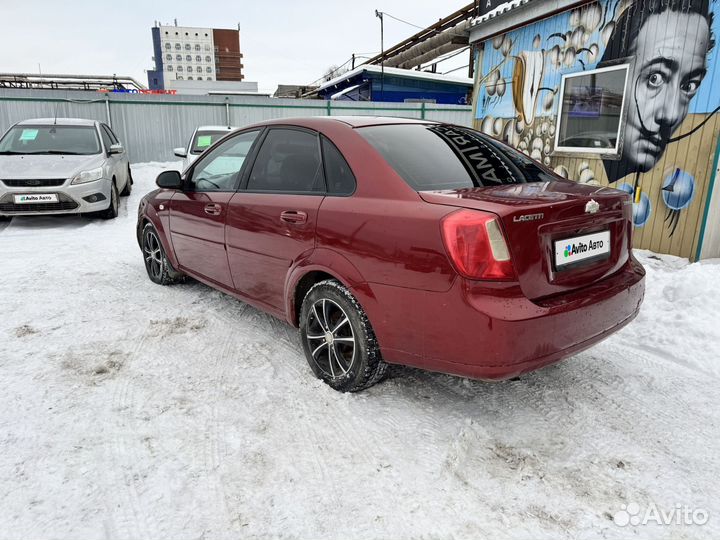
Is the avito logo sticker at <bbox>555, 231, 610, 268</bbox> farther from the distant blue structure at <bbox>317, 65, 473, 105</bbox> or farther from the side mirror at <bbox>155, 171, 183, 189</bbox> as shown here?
the distant blue structure at <bbox>317, 65, 473, 105</bbox>

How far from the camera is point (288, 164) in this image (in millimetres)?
3273

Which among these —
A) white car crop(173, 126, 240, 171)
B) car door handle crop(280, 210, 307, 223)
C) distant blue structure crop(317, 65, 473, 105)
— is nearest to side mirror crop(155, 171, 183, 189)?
car door handle crop(280, 210, 307, 223)

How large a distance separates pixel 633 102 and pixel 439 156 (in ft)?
14.6

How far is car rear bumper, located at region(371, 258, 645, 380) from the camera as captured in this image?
216 centimetres

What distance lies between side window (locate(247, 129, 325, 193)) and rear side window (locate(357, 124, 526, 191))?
38 centimetres

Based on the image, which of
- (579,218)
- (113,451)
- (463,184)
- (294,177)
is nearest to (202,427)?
(113,451)

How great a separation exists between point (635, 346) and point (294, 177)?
2.73m

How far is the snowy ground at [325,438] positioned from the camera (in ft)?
6.39

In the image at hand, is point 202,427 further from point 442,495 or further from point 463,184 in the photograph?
point 463,184

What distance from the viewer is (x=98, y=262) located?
5875mm

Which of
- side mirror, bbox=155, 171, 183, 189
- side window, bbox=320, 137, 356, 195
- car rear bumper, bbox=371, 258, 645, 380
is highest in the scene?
side window, bbox=320, 137, 356, 195

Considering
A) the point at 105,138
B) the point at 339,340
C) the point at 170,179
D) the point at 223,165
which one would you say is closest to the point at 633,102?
the point at 223,165

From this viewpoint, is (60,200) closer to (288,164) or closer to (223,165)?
Answer: (223,165)

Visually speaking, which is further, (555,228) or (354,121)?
(354,121)
